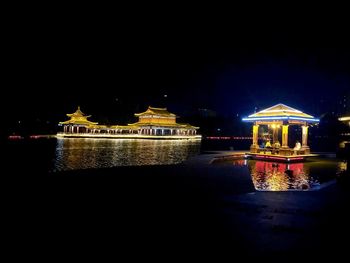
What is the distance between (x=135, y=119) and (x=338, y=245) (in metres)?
83.5

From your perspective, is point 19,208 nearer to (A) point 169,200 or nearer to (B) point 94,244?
(B) point 94,244

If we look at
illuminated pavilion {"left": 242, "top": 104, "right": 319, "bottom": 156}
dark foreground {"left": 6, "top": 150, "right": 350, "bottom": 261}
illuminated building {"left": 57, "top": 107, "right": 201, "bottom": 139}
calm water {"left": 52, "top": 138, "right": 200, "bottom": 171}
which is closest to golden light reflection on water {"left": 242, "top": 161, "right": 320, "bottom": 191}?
dark foreground {"left": 6, "top": 150, "right": 350, "bottom": 261}

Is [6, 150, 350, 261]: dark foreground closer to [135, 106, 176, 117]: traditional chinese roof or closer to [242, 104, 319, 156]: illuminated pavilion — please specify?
[242, 104, 319, 156]: illuminated pavilion

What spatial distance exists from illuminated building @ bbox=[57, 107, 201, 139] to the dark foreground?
171 feet

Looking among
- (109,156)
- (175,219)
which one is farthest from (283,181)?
(109,156)

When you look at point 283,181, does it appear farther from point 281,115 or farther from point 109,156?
point 109,156

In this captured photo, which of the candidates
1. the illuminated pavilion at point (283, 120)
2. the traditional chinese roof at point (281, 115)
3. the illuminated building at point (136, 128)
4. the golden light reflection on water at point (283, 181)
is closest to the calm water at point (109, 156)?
the illuminated pavilion at point (283, 120)

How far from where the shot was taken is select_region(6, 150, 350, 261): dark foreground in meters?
4.27

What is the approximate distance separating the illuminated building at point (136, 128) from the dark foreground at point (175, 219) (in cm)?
5207

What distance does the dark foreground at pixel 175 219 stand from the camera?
427 cm

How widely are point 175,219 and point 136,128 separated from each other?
202 ft

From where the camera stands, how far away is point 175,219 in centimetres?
559

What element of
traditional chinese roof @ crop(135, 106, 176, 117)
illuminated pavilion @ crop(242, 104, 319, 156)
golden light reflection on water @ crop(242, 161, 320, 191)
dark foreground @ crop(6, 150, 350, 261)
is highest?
traditional chinese roof @ crop(135, 106, 176, 117)

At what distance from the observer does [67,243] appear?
4.40 meters
